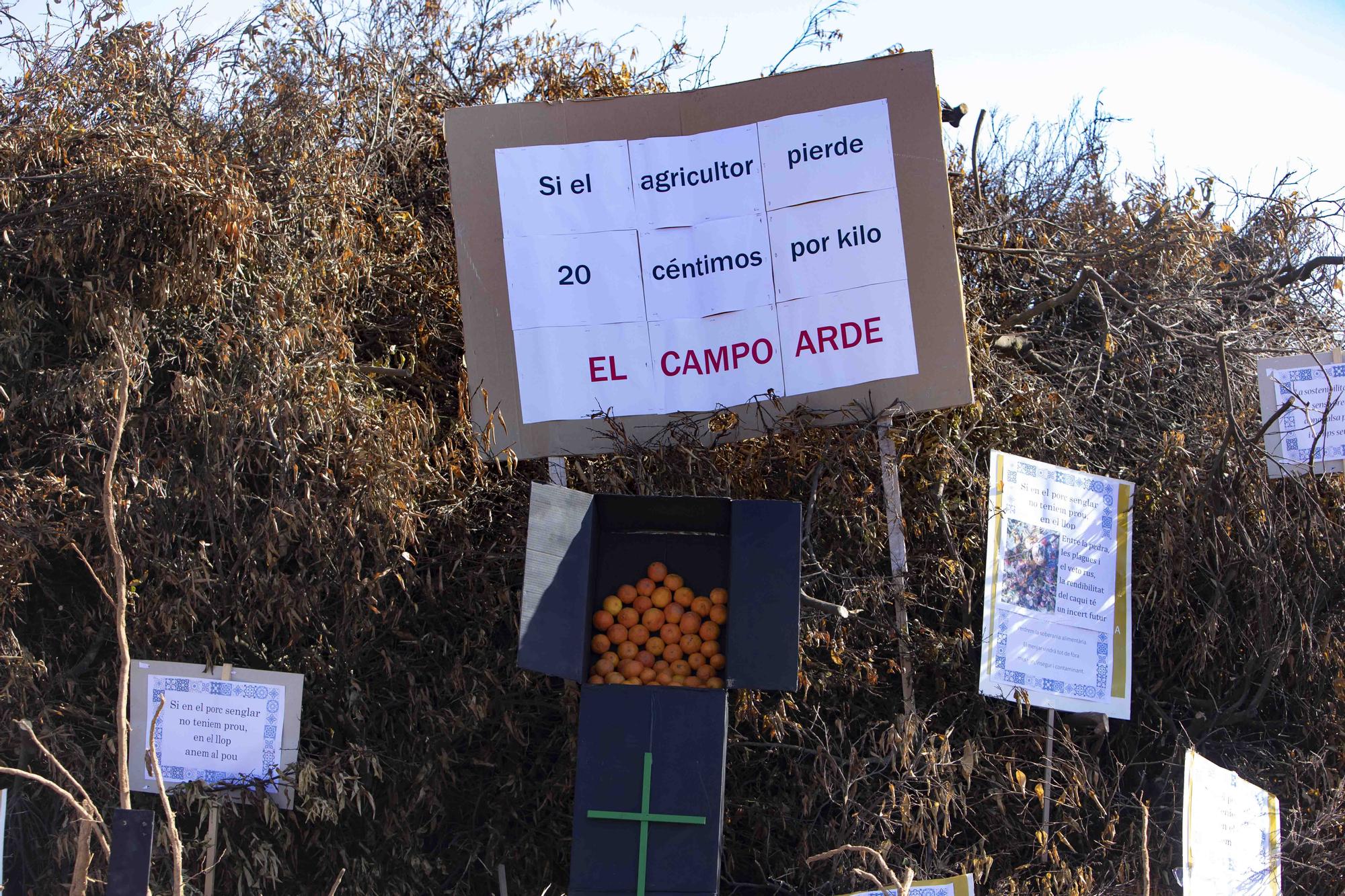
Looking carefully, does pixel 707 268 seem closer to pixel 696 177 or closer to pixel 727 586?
pixel 696 177

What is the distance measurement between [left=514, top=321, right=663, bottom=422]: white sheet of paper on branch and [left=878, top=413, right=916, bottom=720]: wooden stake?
0.91 m

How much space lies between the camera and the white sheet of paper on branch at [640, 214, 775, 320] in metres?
4.38

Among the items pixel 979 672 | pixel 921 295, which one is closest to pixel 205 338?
pixel 921 295

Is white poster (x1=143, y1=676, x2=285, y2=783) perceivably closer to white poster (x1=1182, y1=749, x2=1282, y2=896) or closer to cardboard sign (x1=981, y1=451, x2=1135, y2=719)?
cardboard sign (x1=981, y1=451, x2=1135, y2=719)

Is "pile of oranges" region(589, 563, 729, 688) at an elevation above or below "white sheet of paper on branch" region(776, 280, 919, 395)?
below

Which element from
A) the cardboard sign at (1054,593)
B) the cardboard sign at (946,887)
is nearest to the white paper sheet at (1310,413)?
the cardboard sign at (1054,593)

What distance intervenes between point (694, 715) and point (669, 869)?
0.43m

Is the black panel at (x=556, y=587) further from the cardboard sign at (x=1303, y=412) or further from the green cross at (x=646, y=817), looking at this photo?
the cardboard sign at (x=1303, y=412)

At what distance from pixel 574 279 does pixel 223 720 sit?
2072 millimetres

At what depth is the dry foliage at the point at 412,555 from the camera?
404 centimetres

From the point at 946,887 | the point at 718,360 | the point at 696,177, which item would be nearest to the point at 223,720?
the point at 718,360

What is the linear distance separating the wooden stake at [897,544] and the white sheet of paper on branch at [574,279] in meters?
1.10

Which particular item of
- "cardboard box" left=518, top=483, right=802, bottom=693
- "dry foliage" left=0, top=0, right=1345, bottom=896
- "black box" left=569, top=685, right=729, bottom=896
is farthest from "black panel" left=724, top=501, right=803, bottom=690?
"dry foliage" left=0, top=0, right=1345, bottom=896

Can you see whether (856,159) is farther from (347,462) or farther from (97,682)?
(97,682)
